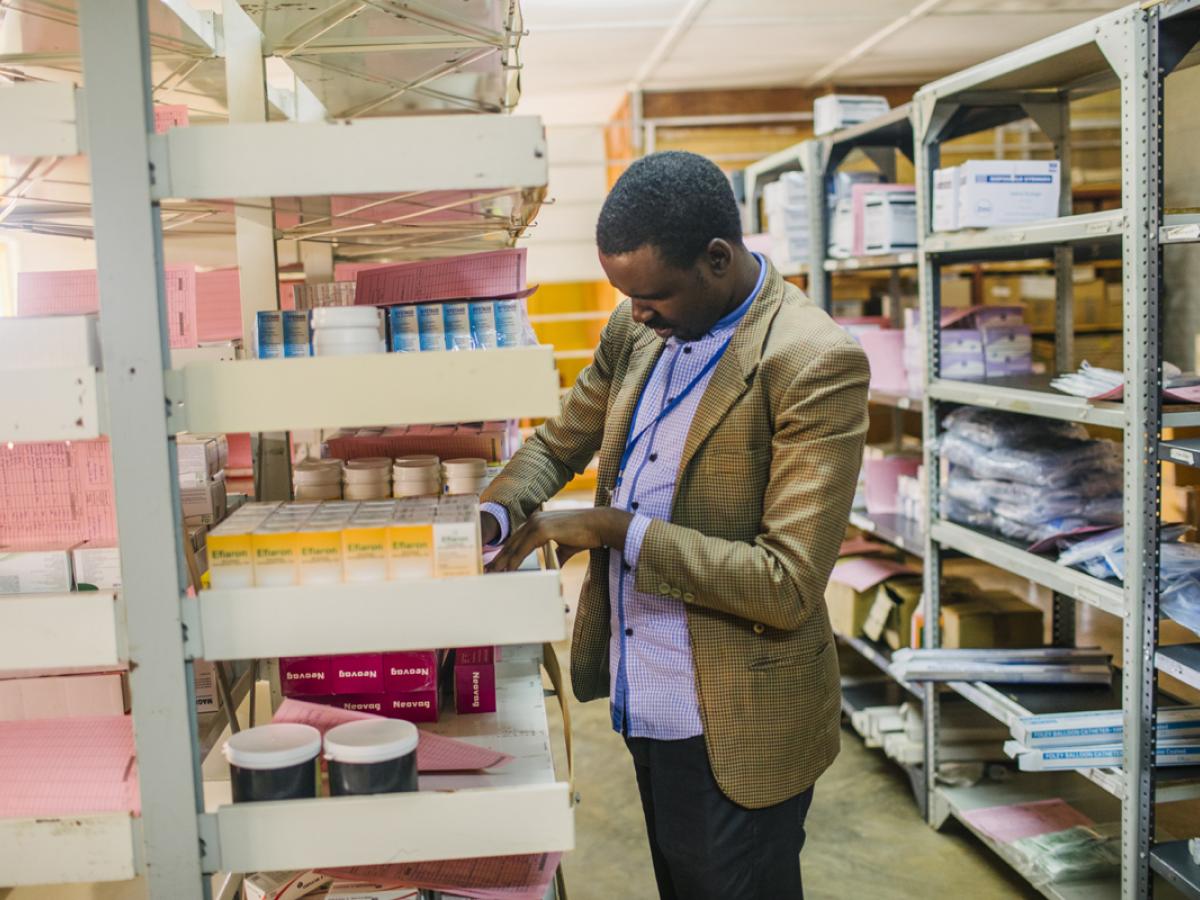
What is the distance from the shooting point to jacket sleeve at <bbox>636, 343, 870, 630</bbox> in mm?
1629

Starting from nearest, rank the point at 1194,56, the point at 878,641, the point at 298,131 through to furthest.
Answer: the point at 298,131, the point at 1194,56, the point at 878,641

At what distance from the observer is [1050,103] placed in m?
3.33

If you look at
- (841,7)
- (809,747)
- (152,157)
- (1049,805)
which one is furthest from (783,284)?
(841,7)

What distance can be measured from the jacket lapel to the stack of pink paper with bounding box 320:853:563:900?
618 mm

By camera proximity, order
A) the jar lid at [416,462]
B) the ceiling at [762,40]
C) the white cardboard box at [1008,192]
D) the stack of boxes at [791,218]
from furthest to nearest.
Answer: the ceiling at [762,40]
the stack of boxes at [791,218]
the white cardboard box at [1008,192]
the jar lid at [416,462]

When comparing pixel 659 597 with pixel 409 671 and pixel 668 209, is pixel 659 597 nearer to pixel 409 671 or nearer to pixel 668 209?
pixel 409 671

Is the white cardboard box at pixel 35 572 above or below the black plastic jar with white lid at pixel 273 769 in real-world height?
above

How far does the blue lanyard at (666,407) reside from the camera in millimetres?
1780

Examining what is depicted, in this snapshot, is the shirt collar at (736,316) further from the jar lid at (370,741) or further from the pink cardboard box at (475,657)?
the jar lid at (370,741)

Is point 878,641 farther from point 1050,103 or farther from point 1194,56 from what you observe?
point 1194,56

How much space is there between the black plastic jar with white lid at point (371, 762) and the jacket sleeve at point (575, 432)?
24.2 inches

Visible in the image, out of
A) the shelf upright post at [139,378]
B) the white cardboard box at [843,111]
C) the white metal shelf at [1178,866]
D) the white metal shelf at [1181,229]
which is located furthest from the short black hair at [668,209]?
the white cardboard box at [843,111]

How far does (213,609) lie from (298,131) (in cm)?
58

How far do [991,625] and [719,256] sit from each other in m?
2.24
